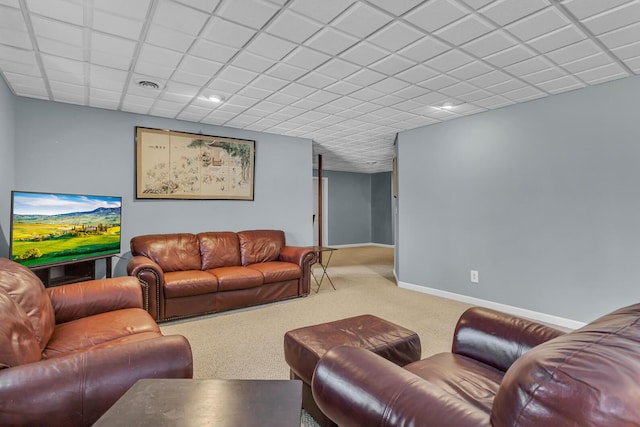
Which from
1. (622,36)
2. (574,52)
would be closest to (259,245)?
(574,52)

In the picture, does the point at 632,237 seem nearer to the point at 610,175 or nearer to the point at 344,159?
the point at 610,175

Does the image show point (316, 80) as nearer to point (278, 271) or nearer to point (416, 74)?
point (416, 74)

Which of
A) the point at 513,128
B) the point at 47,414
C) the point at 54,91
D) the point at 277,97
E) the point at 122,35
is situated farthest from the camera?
the point at 513,128

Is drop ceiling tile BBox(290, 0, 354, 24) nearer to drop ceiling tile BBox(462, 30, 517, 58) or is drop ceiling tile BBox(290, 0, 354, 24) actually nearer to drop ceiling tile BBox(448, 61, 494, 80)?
drop ceiling tile BBox(462, 30, 517, 58)

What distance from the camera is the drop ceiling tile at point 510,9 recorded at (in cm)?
184

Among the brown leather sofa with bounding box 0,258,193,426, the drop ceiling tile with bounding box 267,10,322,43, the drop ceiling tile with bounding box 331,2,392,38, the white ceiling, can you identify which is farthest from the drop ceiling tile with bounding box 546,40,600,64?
the brown leather sofa with bounding box 0,258,193,426

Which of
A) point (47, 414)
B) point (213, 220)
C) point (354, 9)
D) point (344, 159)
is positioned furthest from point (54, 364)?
point (344, 159)

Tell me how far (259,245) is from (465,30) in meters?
3.46

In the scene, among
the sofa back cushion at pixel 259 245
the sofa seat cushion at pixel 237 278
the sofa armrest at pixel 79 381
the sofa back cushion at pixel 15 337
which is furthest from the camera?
the sofa back cushion at pixel 259 245

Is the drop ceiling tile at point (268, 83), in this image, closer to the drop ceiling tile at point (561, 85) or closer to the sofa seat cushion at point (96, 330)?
the sofa seat cushion at point (96, 330)

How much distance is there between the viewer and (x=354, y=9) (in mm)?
1907

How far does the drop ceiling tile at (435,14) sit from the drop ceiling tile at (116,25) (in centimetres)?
172

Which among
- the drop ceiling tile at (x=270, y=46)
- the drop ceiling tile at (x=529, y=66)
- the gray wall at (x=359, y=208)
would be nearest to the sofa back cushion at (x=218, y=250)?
the drop ceiling tile at (x=270, y=46)

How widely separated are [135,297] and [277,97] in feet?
7.62
